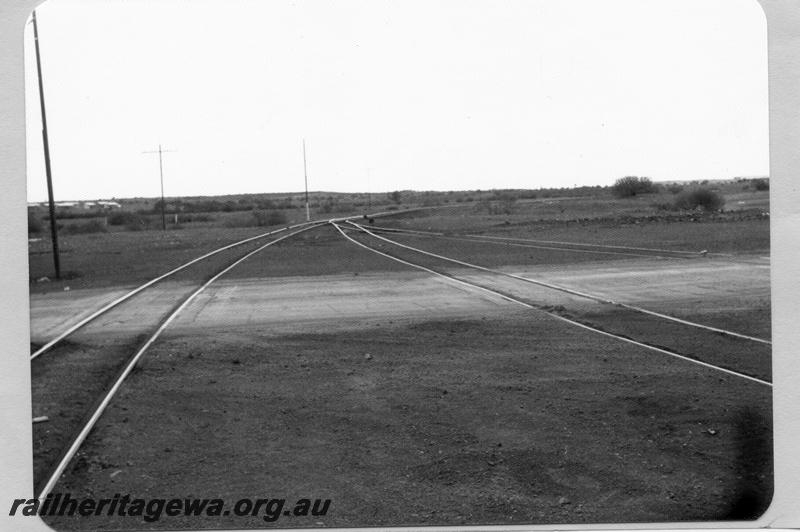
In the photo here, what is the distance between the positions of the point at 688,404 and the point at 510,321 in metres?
2.84

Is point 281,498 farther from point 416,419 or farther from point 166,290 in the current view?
point 166,290

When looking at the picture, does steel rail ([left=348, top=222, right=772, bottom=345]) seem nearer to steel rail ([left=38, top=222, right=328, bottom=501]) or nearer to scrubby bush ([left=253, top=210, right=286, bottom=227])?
steel rail ([left=38, top=222, right=328, bottom=501])

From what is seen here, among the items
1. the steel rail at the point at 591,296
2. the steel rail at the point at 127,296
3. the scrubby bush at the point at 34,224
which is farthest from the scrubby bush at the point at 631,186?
the steel rail at the point at 127,296

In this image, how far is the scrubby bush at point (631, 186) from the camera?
580 cm

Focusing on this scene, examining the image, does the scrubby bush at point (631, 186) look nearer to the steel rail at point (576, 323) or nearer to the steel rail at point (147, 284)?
the steel rail at point (576, 323)

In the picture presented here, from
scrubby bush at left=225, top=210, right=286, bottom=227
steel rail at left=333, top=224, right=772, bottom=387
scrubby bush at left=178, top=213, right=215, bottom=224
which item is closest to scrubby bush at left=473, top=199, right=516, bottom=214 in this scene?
steel rail at left=333, top=224, right=772, bottom=387

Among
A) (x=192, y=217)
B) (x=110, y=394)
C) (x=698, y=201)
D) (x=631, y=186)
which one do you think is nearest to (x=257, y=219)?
(x=192, y=217)

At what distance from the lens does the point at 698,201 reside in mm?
10422

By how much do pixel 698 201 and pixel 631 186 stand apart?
16.0ft

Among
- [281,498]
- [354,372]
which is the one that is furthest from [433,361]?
[281,498]

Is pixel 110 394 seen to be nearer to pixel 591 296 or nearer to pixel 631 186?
pixel 631 186

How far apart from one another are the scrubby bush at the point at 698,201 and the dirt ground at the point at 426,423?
2.03 metres

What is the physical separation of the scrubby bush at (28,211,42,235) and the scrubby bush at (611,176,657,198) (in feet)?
13.8

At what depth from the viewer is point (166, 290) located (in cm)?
Result: 943
